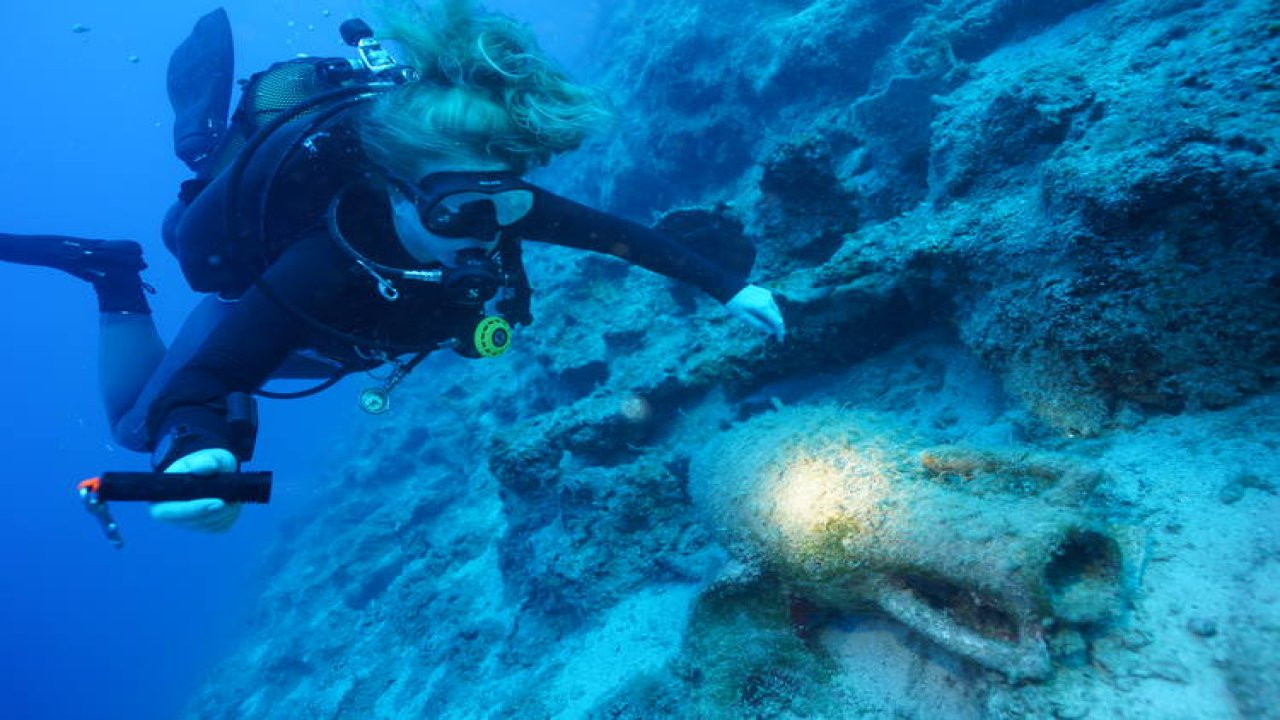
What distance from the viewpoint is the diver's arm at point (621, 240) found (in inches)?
128

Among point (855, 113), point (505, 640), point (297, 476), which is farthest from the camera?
point (297, 476)

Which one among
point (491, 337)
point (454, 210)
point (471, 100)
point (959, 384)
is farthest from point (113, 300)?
point (959, 384)

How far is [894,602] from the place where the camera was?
1.85m

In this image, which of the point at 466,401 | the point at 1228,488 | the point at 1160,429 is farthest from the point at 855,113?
the point at 466,401

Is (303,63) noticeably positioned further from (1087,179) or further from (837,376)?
(1087,179)

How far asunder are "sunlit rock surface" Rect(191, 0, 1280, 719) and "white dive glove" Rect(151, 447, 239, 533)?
1.76m

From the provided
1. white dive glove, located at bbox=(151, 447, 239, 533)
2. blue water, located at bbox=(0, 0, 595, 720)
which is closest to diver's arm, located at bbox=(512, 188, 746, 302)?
white dive glove, located at bbox=(151, 447, 239, 533)

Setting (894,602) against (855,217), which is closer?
(894,602)

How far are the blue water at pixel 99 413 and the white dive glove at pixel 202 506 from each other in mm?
27334

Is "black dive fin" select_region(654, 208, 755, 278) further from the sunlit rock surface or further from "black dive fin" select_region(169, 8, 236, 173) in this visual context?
"black dive fin" select_region(169, 8, 236, 173)

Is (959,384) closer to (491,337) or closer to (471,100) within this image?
(491,337)

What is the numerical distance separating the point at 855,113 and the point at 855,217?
8.90 ft

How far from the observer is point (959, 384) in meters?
3.13

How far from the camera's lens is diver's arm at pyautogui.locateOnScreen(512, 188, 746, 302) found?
10.7 feet
